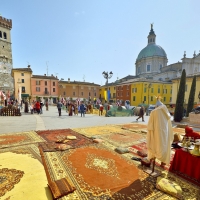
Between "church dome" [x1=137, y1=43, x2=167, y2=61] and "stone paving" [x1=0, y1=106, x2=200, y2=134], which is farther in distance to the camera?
"church dome" [x1=137, y1=43, x2=167, y2=61]

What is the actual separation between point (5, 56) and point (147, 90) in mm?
50901

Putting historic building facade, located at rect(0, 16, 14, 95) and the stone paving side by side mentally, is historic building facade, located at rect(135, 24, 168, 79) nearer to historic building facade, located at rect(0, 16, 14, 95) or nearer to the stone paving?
the stone paving

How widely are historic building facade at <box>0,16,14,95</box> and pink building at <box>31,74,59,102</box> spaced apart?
498 inches

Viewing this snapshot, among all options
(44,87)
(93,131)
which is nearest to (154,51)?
(44,87)

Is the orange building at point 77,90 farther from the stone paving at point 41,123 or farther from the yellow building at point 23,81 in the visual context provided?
the stone paving at point 41,123

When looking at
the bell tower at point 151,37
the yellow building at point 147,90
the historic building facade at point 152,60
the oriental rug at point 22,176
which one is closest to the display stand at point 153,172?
the oriental rug at point 22,176

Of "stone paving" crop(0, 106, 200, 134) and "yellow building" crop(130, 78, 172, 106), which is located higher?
"yellow building" crop(130, 78, 172, 106)

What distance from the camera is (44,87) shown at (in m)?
40.4

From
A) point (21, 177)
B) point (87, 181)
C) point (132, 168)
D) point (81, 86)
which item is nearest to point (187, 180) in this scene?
point (132, 168)

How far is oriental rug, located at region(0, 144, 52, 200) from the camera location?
2.53m

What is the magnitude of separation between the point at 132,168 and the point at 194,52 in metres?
51.1

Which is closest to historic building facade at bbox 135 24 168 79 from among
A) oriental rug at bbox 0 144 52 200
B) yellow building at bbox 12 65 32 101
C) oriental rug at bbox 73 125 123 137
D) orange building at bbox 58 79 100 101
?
orange building at bbox 58 79 100 101

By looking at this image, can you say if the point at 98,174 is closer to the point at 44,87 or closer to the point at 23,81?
the point at 44,87

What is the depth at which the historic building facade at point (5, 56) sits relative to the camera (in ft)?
143
